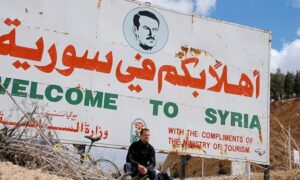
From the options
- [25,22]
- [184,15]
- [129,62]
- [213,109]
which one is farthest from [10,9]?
[213,109]

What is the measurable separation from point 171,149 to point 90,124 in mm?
1651

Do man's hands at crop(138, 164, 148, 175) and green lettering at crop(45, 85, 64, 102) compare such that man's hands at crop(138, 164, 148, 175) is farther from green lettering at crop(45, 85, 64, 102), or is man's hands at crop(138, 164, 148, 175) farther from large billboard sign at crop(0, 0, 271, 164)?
green lettering at crop(45, 85, 64, 102)

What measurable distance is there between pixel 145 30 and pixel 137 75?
0.93 metres

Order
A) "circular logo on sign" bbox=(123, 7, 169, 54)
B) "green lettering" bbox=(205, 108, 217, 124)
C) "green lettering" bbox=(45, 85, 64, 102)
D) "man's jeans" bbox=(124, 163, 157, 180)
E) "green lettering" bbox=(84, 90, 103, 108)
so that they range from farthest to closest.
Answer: "green lettering" bbox=(205, 108, 217, 124) < "circular logo on sign" bbox=(123, 7, 169, 54) < "green lettering" bbox=(84, 90, 103, 108) < "green lettering" bbox=(45, 85, 64, 102) < "man's jeans" bbox=(124, 163, 157, 180)

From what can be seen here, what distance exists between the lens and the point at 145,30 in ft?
29.1

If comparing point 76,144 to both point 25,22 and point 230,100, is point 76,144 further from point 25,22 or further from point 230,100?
point 230,100

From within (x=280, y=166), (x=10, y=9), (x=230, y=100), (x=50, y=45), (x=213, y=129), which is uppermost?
(x=10, y=9)

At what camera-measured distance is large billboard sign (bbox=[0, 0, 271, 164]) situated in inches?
309

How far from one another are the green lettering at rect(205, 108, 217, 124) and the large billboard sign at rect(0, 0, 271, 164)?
0.8 inches

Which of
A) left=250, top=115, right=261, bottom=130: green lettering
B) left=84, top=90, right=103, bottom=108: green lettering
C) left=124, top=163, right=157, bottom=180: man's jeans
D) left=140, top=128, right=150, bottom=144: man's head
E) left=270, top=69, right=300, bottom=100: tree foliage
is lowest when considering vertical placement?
left=124, top=163, right=157, bottom=180: man's jeans

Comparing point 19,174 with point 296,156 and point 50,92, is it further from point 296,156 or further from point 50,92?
point 296,156

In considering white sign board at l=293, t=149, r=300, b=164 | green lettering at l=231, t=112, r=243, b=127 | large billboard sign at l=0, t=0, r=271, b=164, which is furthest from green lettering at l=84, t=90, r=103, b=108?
white sign board at l=293, t=149, r=300, b=164

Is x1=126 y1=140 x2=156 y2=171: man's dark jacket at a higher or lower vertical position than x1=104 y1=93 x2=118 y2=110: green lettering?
lower

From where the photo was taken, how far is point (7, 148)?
4891 mm
